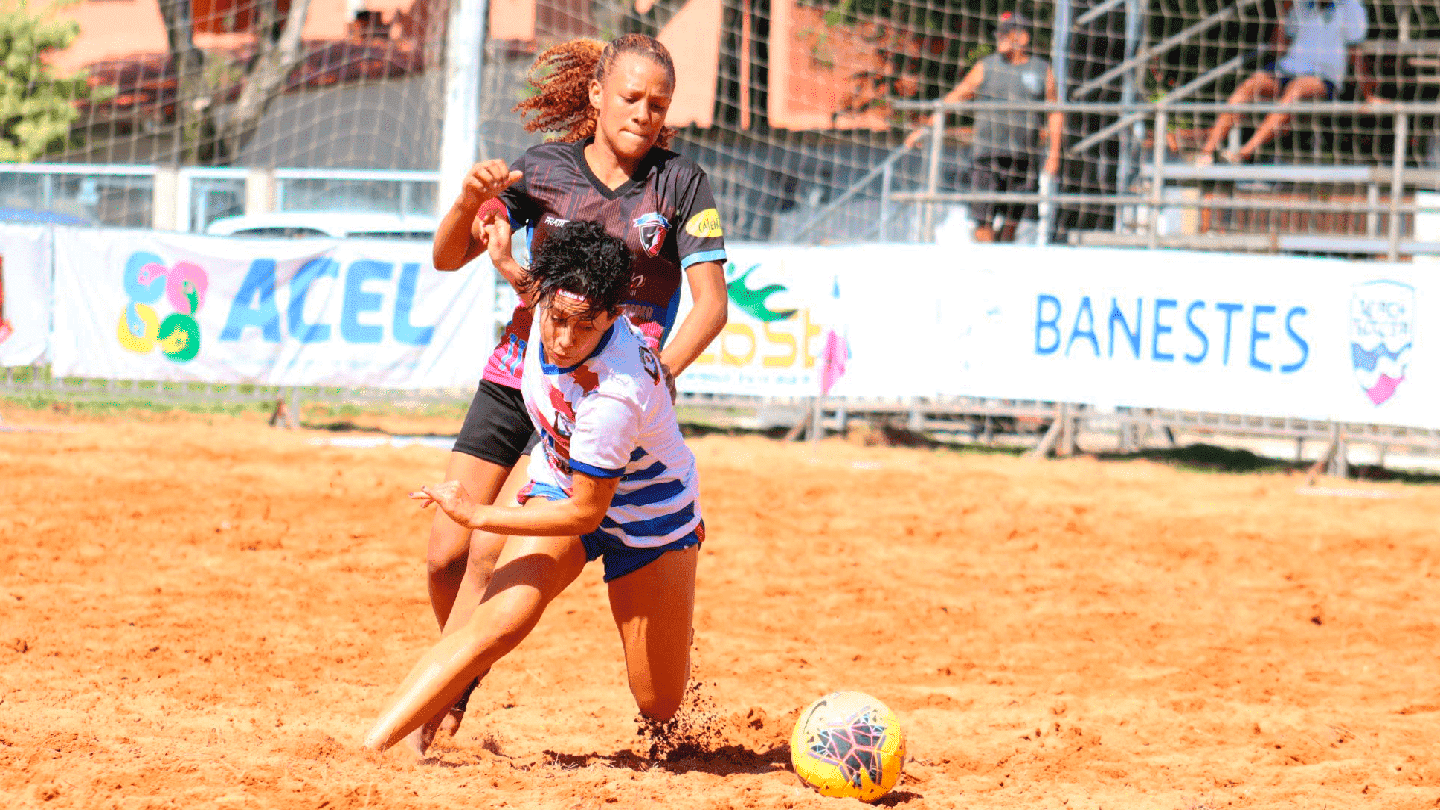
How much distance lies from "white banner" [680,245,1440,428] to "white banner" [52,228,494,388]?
223cm

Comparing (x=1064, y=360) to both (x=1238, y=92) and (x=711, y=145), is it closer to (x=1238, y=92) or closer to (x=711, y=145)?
(x=1238, y=92)

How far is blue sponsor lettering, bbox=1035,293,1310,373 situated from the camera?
1155 cm

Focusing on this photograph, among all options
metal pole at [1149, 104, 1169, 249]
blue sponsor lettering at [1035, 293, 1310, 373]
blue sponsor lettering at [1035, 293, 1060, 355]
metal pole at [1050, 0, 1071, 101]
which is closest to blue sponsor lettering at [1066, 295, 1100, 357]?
blue sponsor lettering at [1035, 293, 1310, 373]

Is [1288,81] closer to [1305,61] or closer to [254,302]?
[1305,61]

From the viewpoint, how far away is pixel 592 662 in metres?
6.01

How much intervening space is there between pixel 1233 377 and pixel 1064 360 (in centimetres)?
133

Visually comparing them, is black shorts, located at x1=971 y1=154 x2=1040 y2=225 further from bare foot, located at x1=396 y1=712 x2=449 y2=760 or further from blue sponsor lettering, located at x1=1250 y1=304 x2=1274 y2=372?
bare foot, located at x1=396 y1=712 x2=449 y2=760

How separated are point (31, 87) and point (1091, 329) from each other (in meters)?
19.0

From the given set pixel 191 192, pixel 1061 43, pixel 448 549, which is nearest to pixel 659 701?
pixel 448 549

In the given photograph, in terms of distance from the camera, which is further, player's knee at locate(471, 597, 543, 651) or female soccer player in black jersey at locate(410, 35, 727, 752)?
female soccer player in black jersey at locate(410, 35, 727, 752)

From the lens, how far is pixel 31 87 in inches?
931

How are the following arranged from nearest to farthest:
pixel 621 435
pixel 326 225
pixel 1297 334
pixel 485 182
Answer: pixel 621 435 → pixel 485 182 → pixel 1297 334 → pixel 326 225

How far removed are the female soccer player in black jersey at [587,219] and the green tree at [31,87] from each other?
69.5 feet

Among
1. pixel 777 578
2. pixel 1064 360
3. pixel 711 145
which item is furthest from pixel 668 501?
pixel 711 145
